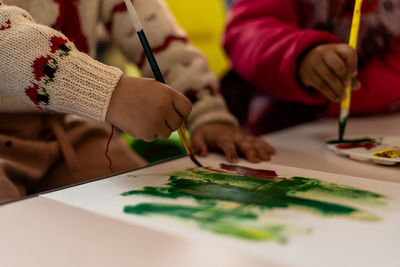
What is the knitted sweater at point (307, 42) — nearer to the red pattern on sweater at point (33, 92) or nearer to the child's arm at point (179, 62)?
the child's arm at point (179, 62)

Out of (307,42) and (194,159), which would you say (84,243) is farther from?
(307,42)

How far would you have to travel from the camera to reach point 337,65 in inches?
21.2

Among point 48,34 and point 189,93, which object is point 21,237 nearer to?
point 48,34

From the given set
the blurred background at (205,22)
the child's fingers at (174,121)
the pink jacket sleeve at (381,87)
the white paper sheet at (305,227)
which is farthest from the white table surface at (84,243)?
the blurred background at (205,22)

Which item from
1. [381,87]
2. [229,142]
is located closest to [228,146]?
[229,142]

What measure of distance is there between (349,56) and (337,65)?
0.02m

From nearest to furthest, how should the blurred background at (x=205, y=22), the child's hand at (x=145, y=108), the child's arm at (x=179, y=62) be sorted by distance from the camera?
the child's hand at (x=145, y=108) < the child's arm at (x=179, y=62) < the blurred background at (x=205, y=22)

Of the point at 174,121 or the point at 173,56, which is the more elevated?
the point at 173,56

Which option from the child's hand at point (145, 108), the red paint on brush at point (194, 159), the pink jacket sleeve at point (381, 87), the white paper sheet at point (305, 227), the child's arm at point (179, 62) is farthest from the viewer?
the pink jacket sleeve at point (381, 87)

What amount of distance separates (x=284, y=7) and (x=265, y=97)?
0.18 metres

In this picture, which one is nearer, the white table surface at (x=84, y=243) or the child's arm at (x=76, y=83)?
the white table surface at (x=84, y=243)

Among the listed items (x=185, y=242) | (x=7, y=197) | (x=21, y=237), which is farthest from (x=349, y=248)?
(x=7, y=197)

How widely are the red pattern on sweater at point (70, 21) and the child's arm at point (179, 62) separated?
61 mm

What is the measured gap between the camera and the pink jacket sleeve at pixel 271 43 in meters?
0.61
